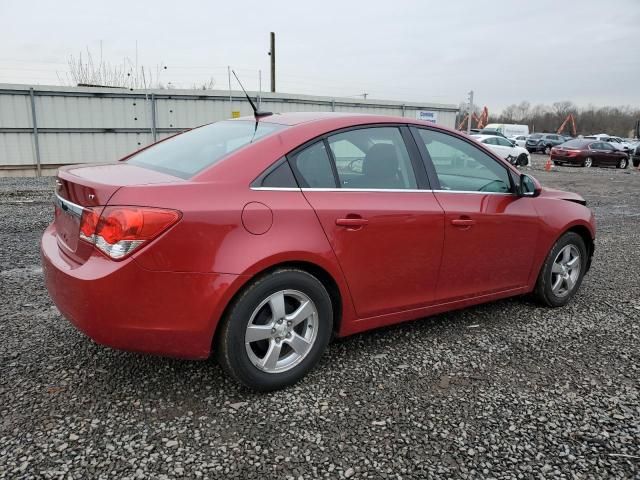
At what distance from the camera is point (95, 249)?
2512 millimetres

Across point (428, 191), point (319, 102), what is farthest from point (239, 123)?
point (319, 102)

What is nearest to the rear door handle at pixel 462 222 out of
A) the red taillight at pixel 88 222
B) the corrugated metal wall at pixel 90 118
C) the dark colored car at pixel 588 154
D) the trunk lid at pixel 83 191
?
the trunk lid at pixel 83 191

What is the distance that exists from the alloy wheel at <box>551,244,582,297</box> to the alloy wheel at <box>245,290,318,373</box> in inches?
96.2

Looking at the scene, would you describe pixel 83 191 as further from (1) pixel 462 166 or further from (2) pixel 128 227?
(1) pixel 462 166

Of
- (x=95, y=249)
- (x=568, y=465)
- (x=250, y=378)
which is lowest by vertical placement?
(x=568, y=465)

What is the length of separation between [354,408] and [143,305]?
3.97ft

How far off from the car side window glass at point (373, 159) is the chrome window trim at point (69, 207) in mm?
1430

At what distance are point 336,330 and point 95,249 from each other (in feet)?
4.78

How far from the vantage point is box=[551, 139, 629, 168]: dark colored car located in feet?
83.0

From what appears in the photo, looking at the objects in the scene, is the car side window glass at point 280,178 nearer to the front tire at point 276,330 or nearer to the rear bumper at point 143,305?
the front tire at point 276,330

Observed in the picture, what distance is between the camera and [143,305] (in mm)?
2480

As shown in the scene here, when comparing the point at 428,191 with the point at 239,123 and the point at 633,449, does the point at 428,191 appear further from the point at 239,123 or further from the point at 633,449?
the point at 633,449

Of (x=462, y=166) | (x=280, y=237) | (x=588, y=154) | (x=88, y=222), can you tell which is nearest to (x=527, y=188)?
(x=462, y=166)

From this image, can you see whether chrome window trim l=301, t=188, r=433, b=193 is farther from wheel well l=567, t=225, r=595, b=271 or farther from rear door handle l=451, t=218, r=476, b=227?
wheel well l=567, t=225, r=595, b=271
